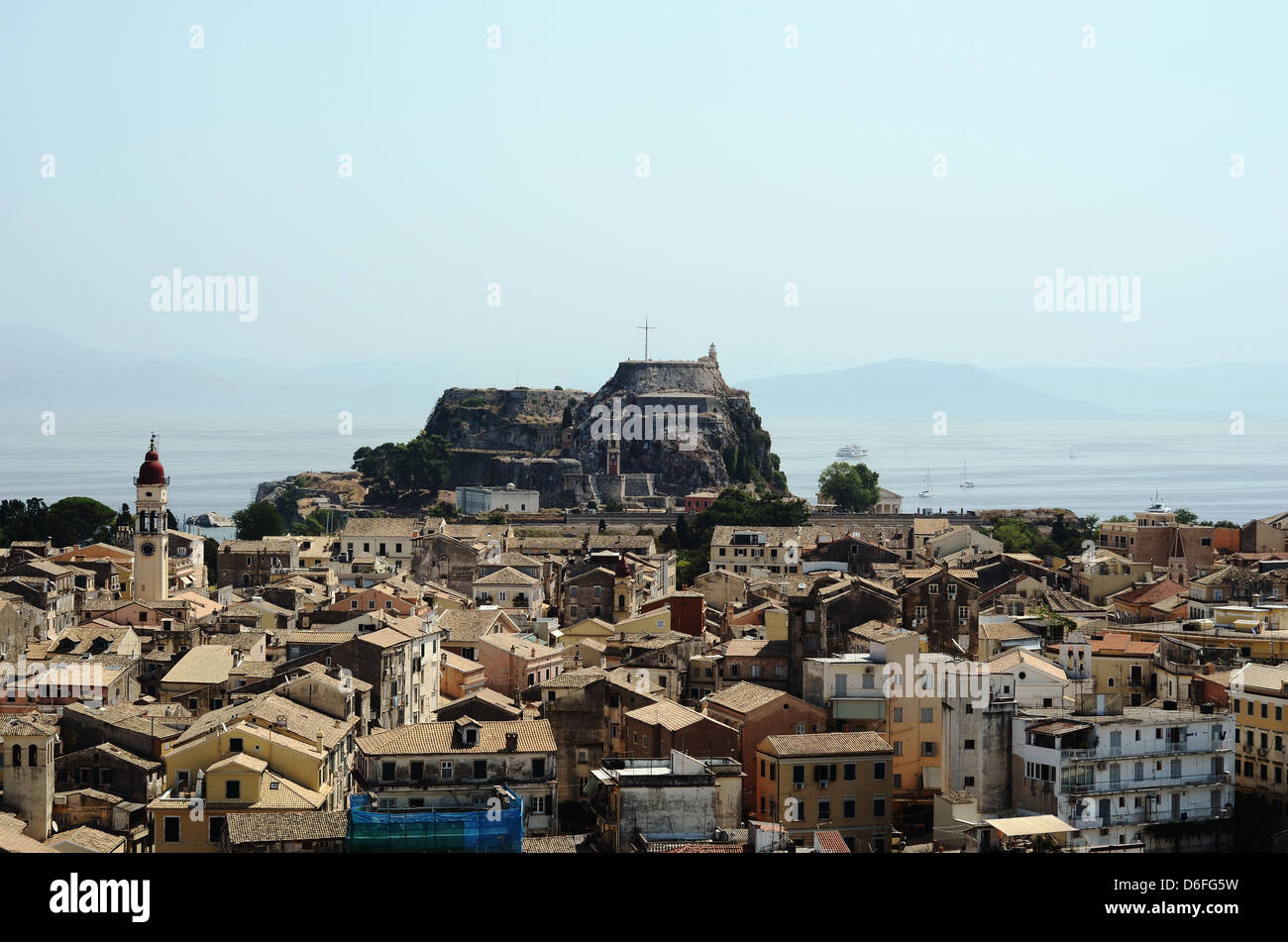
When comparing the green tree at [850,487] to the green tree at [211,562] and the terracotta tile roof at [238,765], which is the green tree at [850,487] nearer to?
the green tree at [211,562]

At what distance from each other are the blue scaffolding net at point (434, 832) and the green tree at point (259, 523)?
38.0 meters

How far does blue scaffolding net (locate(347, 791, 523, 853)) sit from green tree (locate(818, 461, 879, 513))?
2100 inches

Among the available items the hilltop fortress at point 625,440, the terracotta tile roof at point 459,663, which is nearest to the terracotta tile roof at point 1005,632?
the terracotta tile roof at point 459,663

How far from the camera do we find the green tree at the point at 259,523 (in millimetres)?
51594

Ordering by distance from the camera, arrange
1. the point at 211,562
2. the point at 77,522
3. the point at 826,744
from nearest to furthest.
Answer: the point at 826,744 < the point at 211,562 < the point at 77,522

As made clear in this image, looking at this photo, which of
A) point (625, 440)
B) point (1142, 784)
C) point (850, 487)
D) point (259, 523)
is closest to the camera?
point (1142, 784)

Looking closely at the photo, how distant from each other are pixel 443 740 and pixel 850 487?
54.8 m

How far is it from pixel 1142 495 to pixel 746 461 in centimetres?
3162

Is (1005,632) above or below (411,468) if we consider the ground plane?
below

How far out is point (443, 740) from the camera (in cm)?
1638

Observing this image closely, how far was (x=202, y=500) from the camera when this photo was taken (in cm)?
9769

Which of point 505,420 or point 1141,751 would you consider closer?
point 1141,751

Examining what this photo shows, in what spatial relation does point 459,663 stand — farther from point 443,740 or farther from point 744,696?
point 443,740

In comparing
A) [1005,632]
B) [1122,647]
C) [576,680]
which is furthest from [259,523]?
[1122,647]
